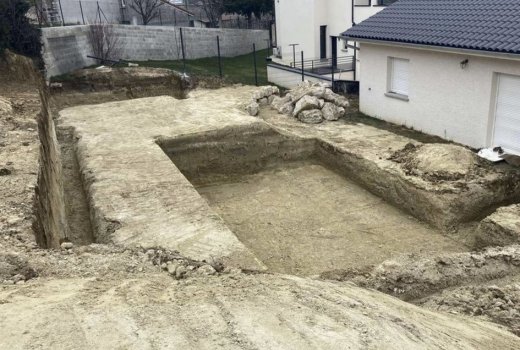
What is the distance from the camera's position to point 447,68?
12312 mm

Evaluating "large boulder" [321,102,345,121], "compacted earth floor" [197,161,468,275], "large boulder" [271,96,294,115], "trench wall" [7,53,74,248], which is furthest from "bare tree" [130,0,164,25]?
"compacted earth floor" [197,161,468,275]

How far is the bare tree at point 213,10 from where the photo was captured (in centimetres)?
3684

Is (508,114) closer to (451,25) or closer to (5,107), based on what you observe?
(451,25)

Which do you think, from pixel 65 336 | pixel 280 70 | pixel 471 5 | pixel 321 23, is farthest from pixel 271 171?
pixel 321 23

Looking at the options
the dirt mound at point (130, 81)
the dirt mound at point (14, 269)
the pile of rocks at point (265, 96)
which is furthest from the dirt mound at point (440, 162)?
the dirt mound at point (130, 81)

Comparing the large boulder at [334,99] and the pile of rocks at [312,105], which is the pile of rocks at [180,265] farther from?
the large boulder at [334,99]

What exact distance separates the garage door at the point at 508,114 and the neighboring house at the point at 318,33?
10.6 meters

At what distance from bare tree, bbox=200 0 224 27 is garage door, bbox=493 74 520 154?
28.8m

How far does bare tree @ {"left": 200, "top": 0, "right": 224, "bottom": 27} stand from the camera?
36.8 metres

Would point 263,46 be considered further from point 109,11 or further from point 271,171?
point 271,171

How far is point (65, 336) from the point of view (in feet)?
12.5

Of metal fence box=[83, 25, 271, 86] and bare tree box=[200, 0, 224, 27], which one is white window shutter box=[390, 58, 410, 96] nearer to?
metal fence box=[83, 25, 271, 86]

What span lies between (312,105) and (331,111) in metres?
0.61

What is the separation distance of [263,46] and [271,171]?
23.5 meters
